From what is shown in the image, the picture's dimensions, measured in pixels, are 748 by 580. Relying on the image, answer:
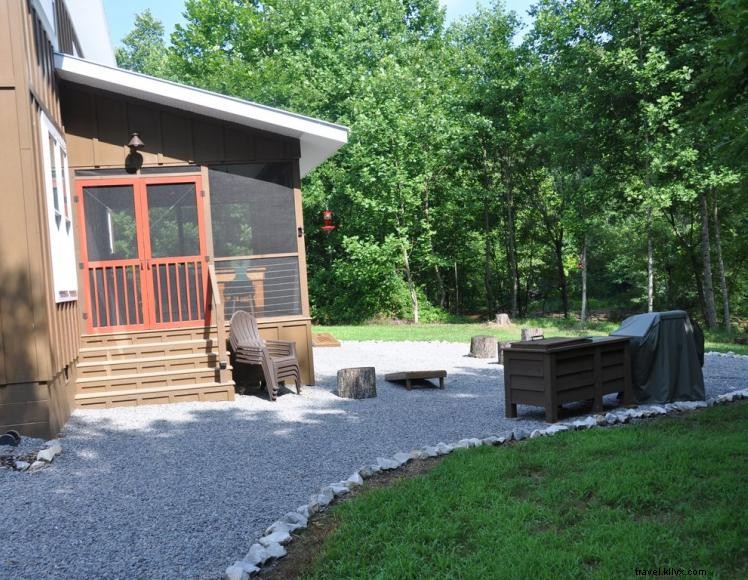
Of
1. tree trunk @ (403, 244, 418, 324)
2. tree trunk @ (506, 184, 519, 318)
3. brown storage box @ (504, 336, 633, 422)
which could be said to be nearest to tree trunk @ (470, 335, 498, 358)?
brown storage box @ (504, 336, 633, 422)

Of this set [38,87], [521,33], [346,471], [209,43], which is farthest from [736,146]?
[209,43]

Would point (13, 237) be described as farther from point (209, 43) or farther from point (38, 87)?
point (209, 43)

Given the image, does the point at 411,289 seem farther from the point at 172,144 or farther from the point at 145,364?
the point at 145,364

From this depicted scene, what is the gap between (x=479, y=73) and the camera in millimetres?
21078

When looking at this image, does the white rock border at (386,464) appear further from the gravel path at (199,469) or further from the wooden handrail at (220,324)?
the wooden handrail at (220,324)

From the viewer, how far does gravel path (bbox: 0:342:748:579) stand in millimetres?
3617

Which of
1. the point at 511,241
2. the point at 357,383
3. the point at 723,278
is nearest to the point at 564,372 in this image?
the point at 357,383

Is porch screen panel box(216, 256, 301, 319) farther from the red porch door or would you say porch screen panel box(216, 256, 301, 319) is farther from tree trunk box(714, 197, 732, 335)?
tree trunk box(714, 197, 732, 335)

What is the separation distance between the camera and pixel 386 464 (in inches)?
192

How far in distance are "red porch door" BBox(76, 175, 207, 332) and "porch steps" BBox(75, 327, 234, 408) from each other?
231 mm

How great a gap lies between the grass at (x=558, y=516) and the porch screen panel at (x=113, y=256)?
5.15 meters

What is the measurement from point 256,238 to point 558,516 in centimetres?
619

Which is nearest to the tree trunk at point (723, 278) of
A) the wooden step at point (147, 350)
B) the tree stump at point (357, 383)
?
the tree stump at point (357, 383)

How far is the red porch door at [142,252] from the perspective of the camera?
332 inches
